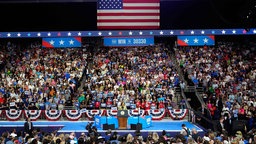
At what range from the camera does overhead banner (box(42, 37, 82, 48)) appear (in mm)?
33594

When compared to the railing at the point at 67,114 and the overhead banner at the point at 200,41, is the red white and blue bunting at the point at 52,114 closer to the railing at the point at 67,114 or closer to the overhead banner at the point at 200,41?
the railing at the point at 67,114

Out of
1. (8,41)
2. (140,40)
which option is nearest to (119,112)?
(140,40)

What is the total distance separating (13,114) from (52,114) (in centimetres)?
258

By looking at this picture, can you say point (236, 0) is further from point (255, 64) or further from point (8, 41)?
point (8, 41)

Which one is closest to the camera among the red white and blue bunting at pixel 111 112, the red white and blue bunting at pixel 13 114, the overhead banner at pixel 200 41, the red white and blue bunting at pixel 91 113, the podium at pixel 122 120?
the podium at pixel 122 120

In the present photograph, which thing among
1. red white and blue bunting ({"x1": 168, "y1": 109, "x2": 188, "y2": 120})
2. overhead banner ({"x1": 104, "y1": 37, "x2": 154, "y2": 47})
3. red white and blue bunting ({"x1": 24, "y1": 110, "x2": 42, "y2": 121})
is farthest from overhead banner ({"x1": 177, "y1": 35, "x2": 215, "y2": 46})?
red white and blue bunting ({"x1": 24, "y1": 110, "x2": 42, "y2": 121})

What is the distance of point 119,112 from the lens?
2125 centimetres

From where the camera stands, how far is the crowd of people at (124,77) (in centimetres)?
2561

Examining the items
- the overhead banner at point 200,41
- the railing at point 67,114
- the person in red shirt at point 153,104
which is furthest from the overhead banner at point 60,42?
the person in red shirt at point 153,104

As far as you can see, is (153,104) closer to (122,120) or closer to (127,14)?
(122,120)

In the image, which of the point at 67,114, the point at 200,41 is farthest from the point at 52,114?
the point at 200,41

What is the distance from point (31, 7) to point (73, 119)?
16.0m

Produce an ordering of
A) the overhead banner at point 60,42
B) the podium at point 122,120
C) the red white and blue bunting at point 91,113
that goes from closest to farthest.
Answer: the podium at point 122,120, the red white and blue bunting at point 91,113, the overhead banner at point 60,42

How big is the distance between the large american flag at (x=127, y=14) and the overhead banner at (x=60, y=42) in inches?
136
